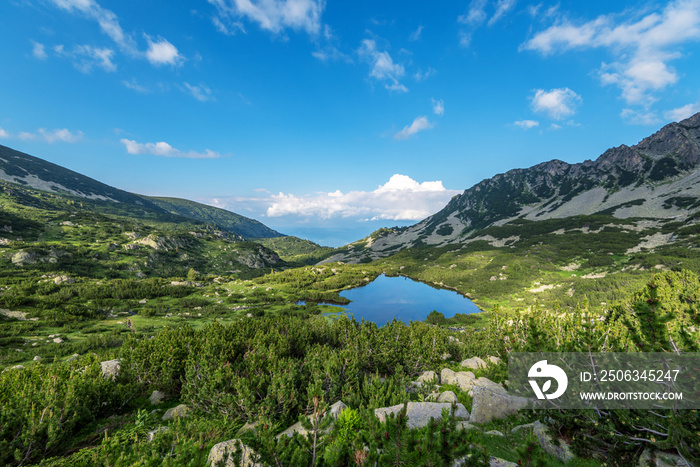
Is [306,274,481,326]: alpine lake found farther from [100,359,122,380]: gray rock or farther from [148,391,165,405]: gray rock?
[100,359,122,380]: gray rock

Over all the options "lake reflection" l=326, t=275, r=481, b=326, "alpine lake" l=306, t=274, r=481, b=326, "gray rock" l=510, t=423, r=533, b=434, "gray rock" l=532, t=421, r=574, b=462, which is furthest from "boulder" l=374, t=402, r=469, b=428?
"lake reflection" l=326, t=275, r=481, b=326

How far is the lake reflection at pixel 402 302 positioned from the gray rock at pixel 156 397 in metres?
48.8

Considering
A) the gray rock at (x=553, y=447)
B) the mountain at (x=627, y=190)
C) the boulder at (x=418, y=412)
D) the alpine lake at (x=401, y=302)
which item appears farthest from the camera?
the mountain at (x=627, y=190)

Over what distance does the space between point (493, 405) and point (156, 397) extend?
64.0 feet

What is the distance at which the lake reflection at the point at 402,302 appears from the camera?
71000 millimetres

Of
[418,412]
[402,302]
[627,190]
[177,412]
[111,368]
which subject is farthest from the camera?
[627,190]

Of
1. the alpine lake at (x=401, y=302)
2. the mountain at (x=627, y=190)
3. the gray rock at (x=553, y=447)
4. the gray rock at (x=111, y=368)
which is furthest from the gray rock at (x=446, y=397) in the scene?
the mountain at (x=627, y=190)

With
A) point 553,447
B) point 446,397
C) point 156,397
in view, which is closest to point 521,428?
point 553,447

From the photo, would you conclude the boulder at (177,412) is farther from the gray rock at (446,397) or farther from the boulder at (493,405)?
the boulder at (493,405)

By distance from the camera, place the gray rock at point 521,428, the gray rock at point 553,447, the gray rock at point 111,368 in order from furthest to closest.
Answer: the gray rock at point 111,368
the gray rock at point 521,428
the gray rock at point 553,447

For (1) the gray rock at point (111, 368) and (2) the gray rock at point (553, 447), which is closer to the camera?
(2) the gray rock at point (553, 447)

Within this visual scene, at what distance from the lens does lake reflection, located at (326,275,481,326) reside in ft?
233

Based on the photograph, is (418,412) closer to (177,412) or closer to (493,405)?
(493,405)

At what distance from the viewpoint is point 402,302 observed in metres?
83.6
